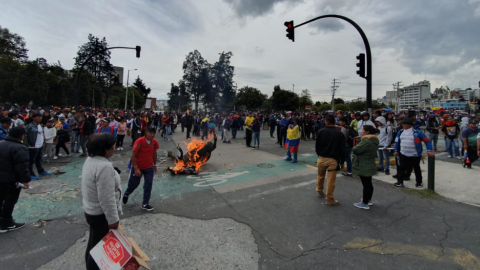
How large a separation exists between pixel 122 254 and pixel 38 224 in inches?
115

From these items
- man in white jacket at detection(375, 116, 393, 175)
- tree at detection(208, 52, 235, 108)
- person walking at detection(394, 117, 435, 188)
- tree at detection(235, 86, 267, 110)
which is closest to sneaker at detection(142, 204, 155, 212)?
person walking at detection(394, 117, 435, 188)

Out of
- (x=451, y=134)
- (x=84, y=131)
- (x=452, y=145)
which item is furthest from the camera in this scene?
(x=452, y=145)

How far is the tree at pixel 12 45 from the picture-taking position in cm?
3969

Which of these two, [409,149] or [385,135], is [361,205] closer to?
[409,149]

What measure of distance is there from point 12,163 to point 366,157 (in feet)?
20.7

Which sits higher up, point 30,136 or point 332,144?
point 332,144

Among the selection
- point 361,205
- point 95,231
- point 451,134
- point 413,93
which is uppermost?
point 413,93

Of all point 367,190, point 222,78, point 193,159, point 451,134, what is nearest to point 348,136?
point 367,190

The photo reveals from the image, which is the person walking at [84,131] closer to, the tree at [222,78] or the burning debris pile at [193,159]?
the burning debris pile at [193,159]

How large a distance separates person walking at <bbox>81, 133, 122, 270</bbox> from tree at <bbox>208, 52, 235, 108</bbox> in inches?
2079

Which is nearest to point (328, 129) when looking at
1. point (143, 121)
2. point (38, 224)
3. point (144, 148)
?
point (144, 148)

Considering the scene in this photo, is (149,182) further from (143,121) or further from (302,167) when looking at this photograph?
(143,121)

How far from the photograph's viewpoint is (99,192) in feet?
7.31

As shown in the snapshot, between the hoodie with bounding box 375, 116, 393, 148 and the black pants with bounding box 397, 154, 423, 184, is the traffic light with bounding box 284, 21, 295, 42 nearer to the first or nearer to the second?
the hoodie with bounding box 375, 116, 393, 148
